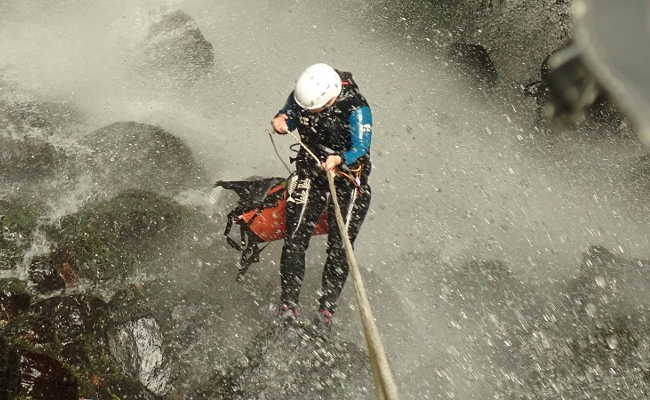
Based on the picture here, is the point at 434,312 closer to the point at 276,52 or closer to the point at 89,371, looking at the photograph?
the point at 89,371

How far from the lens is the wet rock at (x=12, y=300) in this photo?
4.62 m

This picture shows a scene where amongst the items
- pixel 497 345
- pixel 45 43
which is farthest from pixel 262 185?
pixel 45 43

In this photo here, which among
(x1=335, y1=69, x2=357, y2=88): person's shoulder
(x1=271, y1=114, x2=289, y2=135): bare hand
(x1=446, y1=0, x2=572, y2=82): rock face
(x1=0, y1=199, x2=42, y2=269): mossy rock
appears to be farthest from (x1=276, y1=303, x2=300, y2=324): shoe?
(x1=446, y1=0, x2=572, y2=82): rock face

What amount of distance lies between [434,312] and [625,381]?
7.31 feet

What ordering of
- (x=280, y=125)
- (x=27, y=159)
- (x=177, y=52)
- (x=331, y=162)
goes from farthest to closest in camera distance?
(x=177, y=52) → (x=27, y=159) → (x=280, y=125) → (x=331, y=162)

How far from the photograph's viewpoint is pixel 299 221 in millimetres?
4758

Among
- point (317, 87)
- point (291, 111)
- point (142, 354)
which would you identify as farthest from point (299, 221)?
point (142, 354)

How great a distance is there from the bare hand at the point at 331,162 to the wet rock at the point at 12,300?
10.4ft

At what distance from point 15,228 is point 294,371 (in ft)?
11.7

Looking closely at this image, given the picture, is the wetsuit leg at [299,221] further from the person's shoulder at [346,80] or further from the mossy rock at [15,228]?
the mossy rock at [15,228]

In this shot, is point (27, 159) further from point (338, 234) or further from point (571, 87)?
point (571, 87)

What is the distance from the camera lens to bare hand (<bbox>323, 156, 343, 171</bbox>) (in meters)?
4.22

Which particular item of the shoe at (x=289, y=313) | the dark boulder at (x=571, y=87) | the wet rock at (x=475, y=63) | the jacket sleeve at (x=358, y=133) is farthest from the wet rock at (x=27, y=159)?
the wet rock at (x=475, y=63)

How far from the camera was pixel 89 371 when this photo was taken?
171 inches
